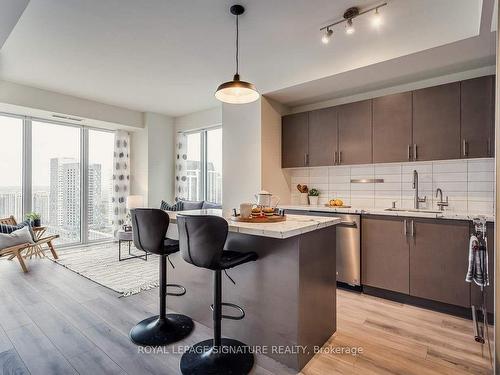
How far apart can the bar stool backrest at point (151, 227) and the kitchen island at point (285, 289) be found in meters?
0.50

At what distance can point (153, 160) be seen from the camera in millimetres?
5820

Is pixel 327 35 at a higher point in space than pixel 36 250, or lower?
higher

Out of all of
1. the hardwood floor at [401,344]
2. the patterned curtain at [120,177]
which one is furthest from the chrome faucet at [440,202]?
the patterned curtain at [120,177]

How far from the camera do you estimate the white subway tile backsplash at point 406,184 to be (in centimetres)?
293

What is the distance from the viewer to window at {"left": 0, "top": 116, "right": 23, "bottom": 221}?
15.1ft

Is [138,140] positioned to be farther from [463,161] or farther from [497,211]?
[497,211]

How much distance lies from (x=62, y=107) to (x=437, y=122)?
5.41m

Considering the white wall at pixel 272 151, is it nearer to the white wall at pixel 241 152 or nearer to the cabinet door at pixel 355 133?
the white wall at pixel 241 152

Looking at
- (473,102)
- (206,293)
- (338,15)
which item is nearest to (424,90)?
(473,102)

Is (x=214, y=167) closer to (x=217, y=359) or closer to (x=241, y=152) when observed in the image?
(x=241, y=152)


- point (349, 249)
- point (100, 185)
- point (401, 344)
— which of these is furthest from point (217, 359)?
point (100, 185)

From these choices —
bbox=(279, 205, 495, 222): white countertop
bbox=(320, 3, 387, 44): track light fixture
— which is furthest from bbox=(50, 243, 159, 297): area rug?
bbox=(320, 3, 387, 44): track light fixture

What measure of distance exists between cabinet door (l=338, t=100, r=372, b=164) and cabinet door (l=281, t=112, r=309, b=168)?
1.68 feet

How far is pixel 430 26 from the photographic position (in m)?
2.47
